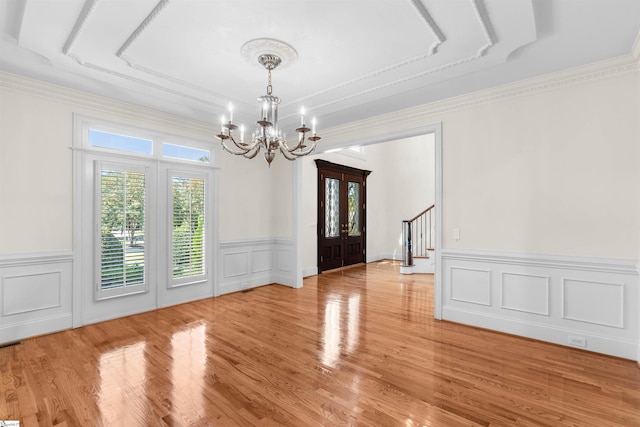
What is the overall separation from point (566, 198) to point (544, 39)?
1.66 meters

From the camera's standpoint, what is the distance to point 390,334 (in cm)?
367

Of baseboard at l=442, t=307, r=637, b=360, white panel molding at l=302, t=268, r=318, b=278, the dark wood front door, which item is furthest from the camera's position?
the dark wood front door

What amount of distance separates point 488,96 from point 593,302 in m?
2.57

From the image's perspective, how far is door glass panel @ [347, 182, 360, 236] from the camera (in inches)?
337

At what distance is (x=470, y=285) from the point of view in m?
4.00

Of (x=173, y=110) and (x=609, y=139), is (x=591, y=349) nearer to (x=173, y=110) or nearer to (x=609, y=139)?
(x=609, y=139)

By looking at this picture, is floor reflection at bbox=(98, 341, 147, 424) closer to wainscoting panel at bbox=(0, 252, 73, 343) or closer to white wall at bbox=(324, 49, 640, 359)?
wainscoting panel at bbox=(0, 252, 73, 343)

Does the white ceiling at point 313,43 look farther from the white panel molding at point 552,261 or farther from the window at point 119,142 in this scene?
the white panel molding at point 552,261

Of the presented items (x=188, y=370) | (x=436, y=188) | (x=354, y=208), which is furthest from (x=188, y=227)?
(x=354, y=208)

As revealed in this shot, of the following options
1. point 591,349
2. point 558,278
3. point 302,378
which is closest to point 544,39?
point 558,278

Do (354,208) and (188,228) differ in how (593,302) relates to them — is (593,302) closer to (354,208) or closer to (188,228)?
(188,228)

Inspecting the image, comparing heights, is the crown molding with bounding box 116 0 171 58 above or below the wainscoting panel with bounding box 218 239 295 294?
above

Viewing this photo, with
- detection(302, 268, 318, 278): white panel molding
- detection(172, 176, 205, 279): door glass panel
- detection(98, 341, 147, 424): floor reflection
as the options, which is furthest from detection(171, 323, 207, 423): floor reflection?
detection(302, 268, 318, 278): white panel molding

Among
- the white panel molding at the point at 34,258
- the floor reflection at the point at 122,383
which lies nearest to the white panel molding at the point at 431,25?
the floor reflection at the point at 122,383
